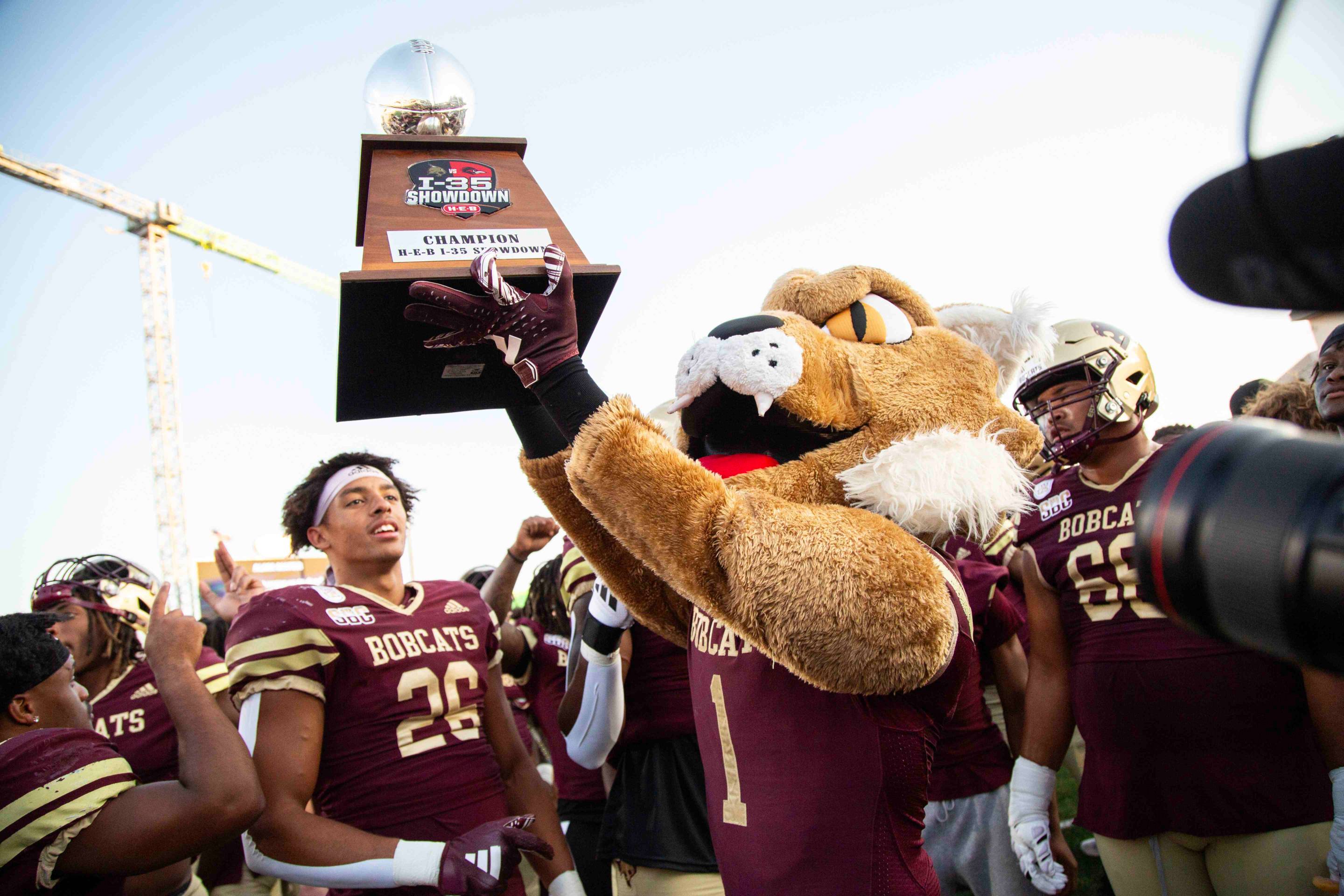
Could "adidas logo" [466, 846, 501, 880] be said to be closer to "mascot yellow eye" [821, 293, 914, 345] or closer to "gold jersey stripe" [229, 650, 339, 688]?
"gold jersey stripe" [229, 650, 339, 688]

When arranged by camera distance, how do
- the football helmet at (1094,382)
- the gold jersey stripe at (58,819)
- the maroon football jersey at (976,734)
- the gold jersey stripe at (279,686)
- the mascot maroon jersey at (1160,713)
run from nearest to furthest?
the gold jersey stripe at (58,819)
the mascot maroon jersey at (1160,713)
the gold jersey stripe at (279,686)
the football helmet at (1094,382)
the maroon football jersey at (976,734)

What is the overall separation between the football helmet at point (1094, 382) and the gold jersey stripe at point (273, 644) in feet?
7.90

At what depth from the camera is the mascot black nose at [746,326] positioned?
182 cm

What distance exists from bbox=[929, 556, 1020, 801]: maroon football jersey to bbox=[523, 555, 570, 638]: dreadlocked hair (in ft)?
6.23

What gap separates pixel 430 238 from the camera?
2.00 metres

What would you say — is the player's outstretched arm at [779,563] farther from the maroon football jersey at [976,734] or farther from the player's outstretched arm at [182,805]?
the maroon football jersey at [976,734]

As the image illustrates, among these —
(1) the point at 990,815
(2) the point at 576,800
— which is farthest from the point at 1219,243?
(2) the point at 576,800

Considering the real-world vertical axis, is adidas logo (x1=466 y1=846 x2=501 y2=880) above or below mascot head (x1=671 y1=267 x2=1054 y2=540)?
below

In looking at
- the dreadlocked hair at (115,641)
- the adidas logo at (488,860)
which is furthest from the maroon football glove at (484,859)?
the dreadlocked hair at (115,641)

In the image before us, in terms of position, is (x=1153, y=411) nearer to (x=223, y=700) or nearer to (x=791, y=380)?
(x=791, y=380)

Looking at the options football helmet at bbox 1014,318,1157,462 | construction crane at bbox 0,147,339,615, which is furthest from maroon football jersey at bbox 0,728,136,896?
construction crane at bbox 0,147,339,615

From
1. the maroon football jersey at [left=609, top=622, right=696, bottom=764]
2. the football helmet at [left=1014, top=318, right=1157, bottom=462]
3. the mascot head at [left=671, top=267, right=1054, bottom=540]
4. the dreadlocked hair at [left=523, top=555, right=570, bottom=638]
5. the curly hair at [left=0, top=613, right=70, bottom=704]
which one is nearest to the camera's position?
the mascot head at [left=671, top=267, right=1054, bottom=540]

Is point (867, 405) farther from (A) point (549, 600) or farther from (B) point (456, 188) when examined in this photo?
(A) point (549, 600)

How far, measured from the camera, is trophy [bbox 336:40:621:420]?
6.24ft
